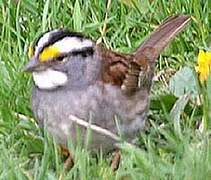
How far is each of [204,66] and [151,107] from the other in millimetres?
289

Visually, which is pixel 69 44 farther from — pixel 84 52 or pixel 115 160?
pixel 115 160

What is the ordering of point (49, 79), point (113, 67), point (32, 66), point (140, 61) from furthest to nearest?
point (140, 61)
point (113, 67)
point (49, 79)
point (32, 66)

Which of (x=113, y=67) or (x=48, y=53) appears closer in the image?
(x=48, y=53)

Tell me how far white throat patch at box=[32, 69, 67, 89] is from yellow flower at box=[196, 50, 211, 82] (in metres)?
0.58

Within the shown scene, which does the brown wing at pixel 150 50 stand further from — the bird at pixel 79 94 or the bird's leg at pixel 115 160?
the bird's leg at pixel 115 160

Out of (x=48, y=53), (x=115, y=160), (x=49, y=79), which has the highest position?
(x=48, y=53)

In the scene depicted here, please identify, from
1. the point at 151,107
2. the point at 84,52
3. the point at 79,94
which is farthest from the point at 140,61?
the point at 79,94

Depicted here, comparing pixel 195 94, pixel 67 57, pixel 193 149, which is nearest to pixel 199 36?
pixel 195 94

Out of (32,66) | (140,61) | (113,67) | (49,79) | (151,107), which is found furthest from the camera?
(140,61)

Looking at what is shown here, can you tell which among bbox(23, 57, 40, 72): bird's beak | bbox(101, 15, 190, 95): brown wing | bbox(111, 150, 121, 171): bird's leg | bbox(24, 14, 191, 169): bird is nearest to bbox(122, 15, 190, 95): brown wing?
bbox(101, 15, 190, 95): brown wing

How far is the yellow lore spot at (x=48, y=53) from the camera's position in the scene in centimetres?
375

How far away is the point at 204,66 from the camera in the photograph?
13.3ft

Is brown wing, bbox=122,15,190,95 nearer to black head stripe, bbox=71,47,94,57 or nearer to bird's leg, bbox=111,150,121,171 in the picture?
black head stripe, bbox=71,47,94,57

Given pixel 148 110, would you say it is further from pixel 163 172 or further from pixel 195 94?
pixel 163 172
